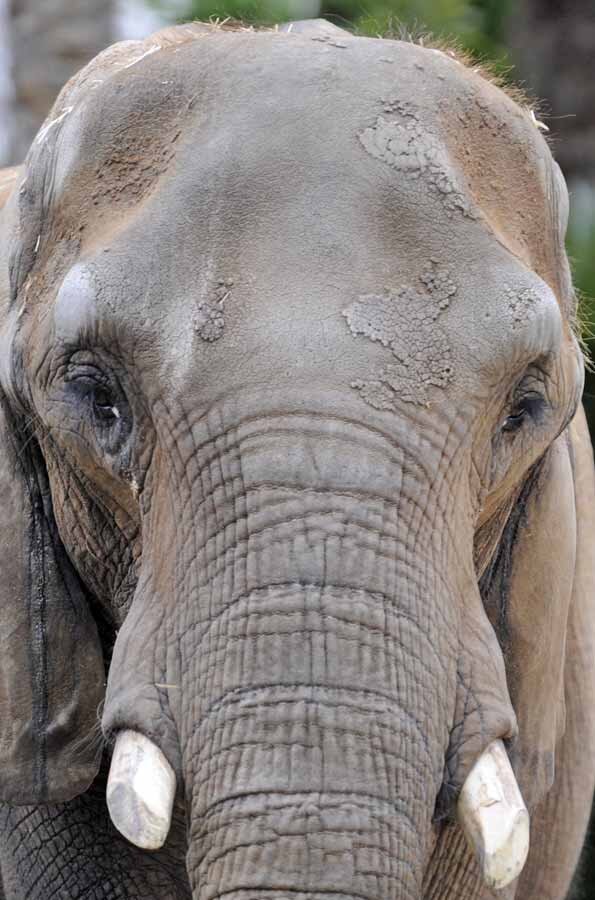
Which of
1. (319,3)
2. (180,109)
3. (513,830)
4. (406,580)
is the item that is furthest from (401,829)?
(319,3)

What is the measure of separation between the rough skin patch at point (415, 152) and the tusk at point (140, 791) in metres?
0.88

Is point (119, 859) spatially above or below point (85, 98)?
below

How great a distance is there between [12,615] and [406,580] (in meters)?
0.95

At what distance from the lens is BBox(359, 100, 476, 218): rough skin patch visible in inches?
107

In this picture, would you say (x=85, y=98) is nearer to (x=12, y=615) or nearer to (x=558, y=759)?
(x=12, y=615)

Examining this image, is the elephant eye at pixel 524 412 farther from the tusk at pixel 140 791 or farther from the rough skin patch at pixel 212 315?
the tusk at pixel 140 791

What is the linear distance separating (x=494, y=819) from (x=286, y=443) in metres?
0.57

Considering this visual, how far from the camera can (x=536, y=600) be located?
3227mm

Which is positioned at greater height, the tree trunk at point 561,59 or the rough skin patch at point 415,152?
the rough skin patch at point 415,152

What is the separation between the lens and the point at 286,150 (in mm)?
2719

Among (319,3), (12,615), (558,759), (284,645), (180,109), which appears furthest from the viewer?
(319,3)

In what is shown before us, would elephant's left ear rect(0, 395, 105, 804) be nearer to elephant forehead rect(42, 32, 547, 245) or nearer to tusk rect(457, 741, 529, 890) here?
elephant forehead rect(42, 32, 547, 245)

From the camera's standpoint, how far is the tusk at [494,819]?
2479mm

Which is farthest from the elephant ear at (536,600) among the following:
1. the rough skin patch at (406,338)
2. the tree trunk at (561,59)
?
the tree trunk at (561,59)
